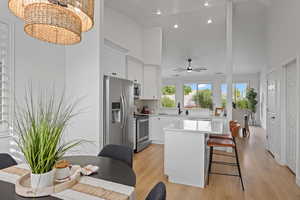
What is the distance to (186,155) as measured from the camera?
2.54 metres

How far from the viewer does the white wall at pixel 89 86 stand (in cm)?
248

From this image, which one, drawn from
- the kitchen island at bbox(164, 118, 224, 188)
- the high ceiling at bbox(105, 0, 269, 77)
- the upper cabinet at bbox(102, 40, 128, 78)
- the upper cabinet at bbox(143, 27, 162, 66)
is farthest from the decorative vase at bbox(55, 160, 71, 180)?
the upper cabinet at bbox(143, 27, 162, 66)

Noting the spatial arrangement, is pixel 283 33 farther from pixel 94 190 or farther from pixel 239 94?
pixel 239 94

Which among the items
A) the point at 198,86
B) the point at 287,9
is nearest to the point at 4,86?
the point at 287,9

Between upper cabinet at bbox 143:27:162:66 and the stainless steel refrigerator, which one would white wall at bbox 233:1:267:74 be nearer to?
upper cabinet at bbox 143:27:162:66

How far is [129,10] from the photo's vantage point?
161 inches

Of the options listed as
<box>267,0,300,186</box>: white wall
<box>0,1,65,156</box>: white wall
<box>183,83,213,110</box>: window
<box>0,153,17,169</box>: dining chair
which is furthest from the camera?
<box>183,83,213,110</box>: window

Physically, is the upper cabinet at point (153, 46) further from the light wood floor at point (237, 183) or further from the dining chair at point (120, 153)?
the dining chair at point (120, 153)

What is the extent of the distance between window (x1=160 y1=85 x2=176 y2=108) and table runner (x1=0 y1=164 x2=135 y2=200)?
1055 cm

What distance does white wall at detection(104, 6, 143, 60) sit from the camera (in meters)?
3.67

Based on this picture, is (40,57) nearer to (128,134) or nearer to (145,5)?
(128,134)

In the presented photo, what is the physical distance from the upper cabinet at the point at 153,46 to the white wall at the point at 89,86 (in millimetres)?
2614

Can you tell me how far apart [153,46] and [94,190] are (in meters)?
4.59

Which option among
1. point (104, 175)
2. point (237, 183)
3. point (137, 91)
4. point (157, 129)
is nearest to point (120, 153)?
point (104, 175)
